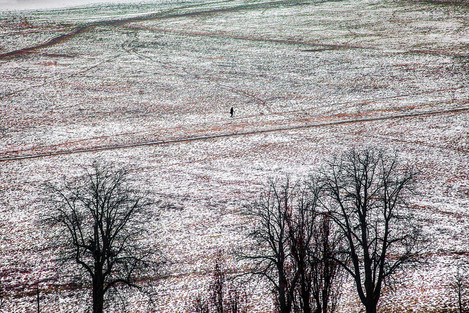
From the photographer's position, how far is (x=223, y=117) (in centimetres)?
6178

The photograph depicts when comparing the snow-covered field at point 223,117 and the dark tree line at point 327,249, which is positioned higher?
the snow-covered field at point 223,117

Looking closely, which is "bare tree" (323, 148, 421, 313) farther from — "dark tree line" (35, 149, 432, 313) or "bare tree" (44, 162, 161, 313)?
"bare tree" (44, 162, 161, 313)

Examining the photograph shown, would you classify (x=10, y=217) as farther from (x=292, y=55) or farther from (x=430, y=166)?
(x=292, y=55)

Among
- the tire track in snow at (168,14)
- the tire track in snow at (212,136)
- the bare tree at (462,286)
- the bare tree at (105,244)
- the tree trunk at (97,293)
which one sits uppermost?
the tire track in snow at (168,14)

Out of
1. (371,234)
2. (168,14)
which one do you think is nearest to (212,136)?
(371,234)

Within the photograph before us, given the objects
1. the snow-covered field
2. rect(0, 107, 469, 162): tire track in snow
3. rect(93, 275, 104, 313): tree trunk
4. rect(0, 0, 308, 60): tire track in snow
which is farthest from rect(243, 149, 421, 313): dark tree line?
rect(0, 0, 308, 60): tire track in snow

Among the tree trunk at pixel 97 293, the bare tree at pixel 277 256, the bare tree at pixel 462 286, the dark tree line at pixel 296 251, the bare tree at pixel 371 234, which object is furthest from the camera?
the bare tree at pixel 462 286

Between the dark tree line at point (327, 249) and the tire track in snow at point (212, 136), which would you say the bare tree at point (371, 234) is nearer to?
the dark tree line at point (327, 249)

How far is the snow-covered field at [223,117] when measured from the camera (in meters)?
30.0

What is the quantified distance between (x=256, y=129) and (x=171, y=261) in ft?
97.5

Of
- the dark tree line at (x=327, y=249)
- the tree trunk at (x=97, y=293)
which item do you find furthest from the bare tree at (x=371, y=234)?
the tree trunk at (x=97, y=293)

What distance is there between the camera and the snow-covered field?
2996 cm

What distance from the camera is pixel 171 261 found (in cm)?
2945

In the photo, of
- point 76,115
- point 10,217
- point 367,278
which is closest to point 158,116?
point 76,115
